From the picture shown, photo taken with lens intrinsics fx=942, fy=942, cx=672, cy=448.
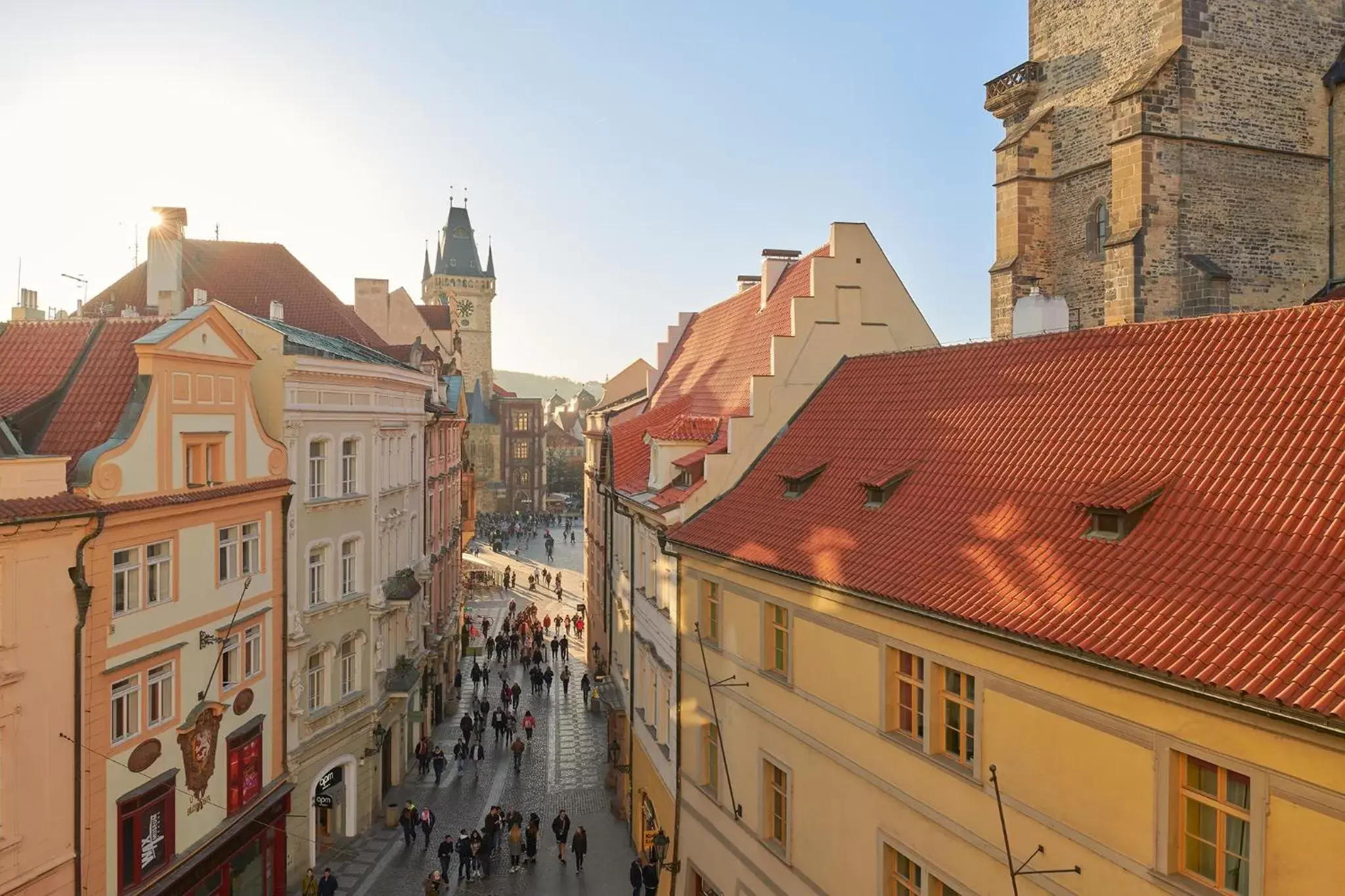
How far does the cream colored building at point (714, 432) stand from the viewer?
20.5 meters

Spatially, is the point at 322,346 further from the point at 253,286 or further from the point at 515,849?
the point at 515,849

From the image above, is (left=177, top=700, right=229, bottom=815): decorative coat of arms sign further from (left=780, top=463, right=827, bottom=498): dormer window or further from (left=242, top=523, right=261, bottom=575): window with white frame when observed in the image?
(left=780, top=463, right=827, bottom=498): dormer window

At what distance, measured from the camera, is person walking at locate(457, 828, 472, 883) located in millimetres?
22734

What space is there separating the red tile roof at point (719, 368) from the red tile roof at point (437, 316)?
2805cm

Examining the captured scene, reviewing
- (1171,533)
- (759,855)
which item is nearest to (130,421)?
→ (759,855)

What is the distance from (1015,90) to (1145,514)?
23305 millimetres

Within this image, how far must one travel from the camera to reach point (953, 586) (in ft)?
39.3

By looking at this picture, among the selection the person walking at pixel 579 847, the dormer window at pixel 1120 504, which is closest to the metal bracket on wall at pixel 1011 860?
the dormer window at pixel 1120 504

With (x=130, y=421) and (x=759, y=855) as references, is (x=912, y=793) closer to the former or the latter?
(x=759, y=855)

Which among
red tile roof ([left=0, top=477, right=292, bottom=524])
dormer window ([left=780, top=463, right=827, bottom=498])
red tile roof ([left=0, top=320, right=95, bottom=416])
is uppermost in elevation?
red tile roof ([left=0, top=320, right=95, bottom=416])

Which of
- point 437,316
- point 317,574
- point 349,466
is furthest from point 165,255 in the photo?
point 437,316

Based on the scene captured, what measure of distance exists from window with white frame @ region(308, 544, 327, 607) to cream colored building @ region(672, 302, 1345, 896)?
10.7m

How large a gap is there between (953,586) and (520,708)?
2880 centimetres

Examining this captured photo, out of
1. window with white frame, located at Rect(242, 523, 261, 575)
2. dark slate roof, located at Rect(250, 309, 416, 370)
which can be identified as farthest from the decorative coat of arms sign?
dark slate roof, located at Rect(250, 309, 416, 370)
